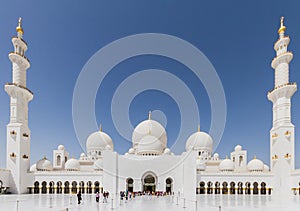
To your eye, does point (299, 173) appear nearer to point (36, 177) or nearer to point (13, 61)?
point (36, 177)

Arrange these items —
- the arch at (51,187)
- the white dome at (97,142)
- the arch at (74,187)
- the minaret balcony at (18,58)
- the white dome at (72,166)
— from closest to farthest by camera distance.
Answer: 1. the minaret balcony at (18,58)
2. the arch at (51,187)
3. the arch at (74,187)
4. the white dome at (72,166)
5. the white dome at (97,142)

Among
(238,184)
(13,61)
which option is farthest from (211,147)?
(13,61)

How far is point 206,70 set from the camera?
720 inches

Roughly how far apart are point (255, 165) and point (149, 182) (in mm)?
14028

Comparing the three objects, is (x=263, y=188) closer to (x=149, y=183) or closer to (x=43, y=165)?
(x=149, y=183)

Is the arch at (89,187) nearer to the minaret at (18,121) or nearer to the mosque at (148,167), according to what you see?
the mosque at (148,167)

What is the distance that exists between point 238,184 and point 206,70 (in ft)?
63.6

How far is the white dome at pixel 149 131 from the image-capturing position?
35.0 m

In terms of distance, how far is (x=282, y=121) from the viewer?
2839 centimetres

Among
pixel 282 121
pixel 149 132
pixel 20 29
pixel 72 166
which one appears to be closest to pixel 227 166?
pixel 282 121

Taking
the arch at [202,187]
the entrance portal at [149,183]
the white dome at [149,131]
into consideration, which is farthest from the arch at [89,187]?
the arch at [202,187]

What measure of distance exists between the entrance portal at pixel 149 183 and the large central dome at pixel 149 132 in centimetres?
454

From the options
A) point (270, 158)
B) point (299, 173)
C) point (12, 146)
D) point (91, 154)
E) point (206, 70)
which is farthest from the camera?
point (91, 154)

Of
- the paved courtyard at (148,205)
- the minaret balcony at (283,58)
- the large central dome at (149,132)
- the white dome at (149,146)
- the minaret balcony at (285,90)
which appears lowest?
the paved courtyard at (148,205)
